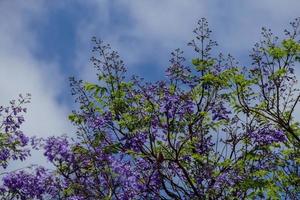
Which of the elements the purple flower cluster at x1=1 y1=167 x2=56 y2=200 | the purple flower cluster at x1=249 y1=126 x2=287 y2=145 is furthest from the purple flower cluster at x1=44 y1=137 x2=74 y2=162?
the purple flower cluster at x1=249 y1=126 x2=287 y2=145

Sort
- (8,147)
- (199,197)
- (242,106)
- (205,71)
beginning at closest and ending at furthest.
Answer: (199,197)
(8,147)
(242,106)
(205,71)

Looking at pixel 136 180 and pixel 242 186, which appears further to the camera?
pixel 136 180

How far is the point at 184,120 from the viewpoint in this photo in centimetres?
1554

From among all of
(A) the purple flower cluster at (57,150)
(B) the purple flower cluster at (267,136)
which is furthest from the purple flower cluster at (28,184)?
(B) the purple flower cluster at (267,136)

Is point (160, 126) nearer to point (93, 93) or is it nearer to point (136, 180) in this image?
point (136, 180)

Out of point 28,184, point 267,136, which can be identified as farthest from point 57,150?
point 267,136

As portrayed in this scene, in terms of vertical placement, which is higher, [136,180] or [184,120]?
[184,120]

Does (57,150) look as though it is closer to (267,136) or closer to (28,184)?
(28,184)

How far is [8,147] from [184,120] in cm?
420

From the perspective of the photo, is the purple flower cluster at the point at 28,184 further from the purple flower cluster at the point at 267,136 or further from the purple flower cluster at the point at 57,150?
the purple flower cluster at the point at 267,136

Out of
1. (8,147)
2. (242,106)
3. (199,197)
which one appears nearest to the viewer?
(199,197)

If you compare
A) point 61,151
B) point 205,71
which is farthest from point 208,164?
point 61,151

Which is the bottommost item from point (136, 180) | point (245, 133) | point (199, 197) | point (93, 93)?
point (199, 197)

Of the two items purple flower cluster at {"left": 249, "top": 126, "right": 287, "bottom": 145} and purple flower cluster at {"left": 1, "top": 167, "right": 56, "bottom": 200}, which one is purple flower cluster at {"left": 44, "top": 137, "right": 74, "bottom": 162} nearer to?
purple flower cluster at {"left": 1, "top": 167, "right": 56, "bottom": 200}
